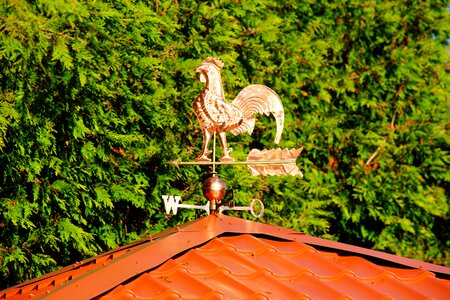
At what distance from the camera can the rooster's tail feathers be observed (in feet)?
17.9

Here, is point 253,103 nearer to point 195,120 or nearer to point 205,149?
point 205,149

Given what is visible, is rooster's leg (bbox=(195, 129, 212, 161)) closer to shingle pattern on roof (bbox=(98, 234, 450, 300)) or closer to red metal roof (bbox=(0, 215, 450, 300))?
red metal roof (bbox=(0, 215, 450, 300))

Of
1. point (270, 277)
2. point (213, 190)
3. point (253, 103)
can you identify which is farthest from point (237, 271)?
point (253, 103)

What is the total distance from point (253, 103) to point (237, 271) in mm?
1383

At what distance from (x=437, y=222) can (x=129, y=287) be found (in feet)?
26.1

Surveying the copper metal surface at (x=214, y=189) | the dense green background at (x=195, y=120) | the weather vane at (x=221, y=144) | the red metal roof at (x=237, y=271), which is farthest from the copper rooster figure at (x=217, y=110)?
the dense green background at (x=195, y=120)

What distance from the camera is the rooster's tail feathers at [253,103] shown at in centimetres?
546

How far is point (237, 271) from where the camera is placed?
451cm

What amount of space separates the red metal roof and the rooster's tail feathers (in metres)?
0.70

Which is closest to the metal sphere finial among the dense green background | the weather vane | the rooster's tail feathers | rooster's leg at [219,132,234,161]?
the weather vane

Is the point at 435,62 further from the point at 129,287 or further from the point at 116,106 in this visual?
the point at 129,287

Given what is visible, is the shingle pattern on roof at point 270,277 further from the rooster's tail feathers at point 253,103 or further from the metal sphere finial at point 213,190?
the rooster's tail feathers at point 253,103

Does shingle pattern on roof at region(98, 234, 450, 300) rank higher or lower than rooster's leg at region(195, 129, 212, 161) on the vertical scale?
lower

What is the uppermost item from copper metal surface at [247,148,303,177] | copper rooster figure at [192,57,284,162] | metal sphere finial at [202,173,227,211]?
copper rooster figure at [192,57,284,162]
